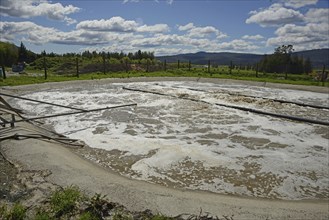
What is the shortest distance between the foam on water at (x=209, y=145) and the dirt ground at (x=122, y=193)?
1.68ft

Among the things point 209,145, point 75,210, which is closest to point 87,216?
point 75,210

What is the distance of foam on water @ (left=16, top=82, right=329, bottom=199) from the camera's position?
15.1 feet

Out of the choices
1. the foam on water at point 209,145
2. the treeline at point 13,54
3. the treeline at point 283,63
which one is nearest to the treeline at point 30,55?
the treeline at point 13,54

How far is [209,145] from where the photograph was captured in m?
6.24

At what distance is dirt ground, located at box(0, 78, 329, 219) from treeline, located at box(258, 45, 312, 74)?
103ft

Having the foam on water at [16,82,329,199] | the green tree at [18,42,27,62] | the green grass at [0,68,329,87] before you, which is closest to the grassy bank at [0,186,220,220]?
the foam on water at [16,82,329,199]

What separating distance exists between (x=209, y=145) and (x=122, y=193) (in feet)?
9.99

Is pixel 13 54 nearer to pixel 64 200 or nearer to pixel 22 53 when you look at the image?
pixel 22 53

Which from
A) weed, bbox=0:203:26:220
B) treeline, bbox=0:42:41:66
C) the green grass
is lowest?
weed, bbox=0:203:26:220

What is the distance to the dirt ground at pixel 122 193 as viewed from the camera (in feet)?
10.7

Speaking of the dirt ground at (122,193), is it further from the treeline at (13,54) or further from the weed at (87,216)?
the treeline at (13,54)

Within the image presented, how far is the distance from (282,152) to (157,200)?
350 centimetres

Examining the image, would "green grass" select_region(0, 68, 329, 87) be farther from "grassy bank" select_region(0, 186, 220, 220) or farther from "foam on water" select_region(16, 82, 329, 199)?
"grassy bank" select_region(0, 186, 220, 220)

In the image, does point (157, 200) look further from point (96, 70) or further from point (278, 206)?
point (96, 70)
